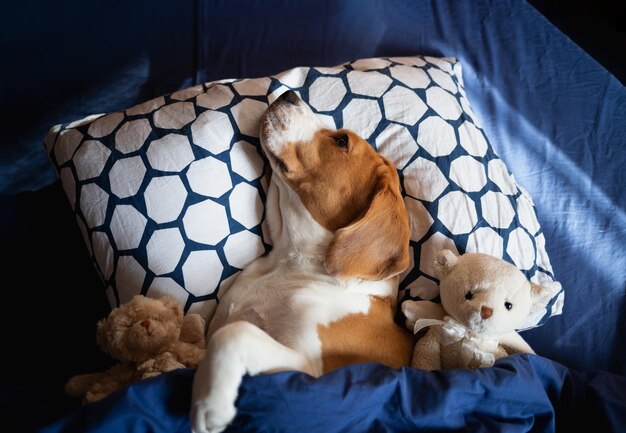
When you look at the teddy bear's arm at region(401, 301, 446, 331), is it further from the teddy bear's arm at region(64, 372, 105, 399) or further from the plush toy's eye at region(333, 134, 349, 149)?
the teddy bear's arm at region(64, 372, 105, 399)

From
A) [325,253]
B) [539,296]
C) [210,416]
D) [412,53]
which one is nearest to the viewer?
[210,416]

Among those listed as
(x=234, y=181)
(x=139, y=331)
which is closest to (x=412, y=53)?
(x=234, y=181)

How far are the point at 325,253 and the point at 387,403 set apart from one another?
1.63 feet

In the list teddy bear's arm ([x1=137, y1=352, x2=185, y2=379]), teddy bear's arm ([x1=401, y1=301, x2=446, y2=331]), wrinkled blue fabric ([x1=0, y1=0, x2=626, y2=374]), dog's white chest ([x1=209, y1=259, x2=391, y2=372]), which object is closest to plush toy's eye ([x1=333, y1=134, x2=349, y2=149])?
Result: dog's white chest ([x1=209, y1=259, x2=391, y2=372])

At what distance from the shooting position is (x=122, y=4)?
7.81 ft

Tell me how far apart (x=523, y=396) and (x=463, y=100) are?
1.07 m

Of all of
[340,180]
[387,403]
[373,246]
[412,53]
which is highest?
[412,53]

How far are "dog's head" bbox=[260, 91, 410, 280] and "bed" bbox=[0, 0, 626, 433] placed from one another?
438mm

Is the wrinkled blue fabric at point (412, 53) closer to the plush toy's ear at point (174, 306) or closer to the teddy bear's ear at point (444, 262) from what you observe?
the teddy bear's ear at point (444, 262)

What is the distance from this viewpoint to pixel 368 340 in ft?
4.73

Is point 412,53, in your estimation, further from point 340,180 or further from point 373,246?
point 373,246

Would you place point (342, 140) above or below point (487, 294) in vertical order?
above

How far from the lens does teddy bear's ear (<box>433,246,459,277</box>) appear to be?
58.1 inches

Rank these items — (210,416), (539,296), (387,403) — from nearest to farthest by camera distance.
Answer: (210,416) → (387,403) → (539,296)
